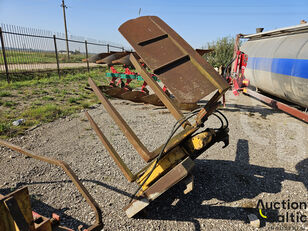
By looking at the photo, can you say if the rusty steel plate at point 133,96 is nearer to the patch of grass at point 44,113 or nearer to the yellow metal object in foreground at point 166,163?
the patch of grass at point 44,113

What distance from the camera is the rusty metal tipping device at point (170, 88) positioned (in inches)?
73.8

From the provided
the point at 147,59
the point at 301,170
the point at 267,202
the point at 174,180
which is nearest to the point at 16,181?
the point at 174,180

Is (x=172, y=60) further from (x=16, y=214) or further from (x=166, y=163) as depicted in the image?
(x=16, y=214)

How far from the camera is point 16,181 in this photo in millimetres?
2926

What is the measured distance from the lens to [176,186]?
2.97 metres

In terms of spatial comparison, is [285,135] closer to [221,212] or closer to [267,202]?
[267,202]

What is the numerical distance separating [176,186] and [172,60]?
186cm

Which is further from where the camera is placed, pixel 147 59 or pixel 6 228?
pixel 147 59

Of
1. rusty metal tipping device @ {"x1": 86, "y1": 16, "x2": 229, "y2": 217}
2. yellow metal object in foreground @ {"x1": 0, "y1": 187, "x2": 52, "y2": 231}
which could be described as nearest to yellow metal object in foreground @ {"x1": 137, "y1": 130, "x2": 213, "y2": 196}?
rusty metal tipping device @ {"x1": 86, "y1": 16, "x2": 229, "y2": 217}

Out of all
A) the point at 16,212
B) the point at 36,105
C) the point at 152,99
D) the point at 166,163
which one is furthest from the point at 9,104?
the point at 16,212

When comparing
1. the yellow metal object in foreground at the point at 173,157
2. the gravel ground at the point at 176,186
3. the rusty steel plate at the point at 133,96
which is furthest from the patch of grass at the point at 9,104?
the yellow metal object in foreground at the point at 173,157

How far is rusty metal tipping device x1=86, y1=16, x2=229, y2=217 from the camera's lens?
1875 mm

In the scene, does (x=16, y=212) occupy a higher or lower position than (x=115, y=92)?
lower

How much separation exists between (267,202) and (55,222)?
2.54m
